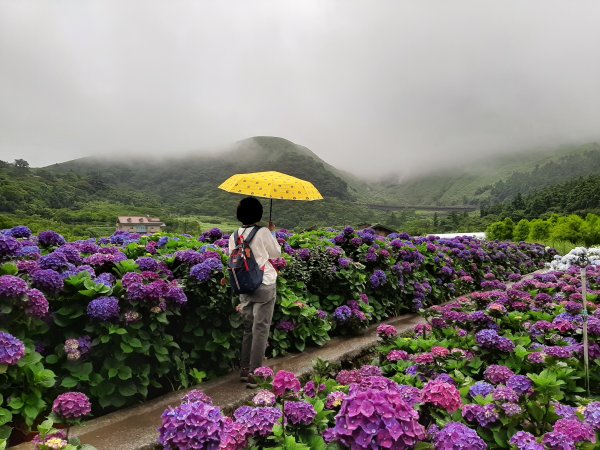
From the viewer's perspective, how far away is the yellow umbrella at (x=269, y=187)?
4.50 meters

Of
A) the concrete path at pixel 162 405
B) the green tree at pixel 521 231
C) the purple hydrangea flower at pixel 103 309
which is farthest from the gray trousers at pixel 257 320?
the green tree at pixel 521 231

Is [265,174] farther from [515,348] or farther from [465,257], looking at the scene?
[465,257]

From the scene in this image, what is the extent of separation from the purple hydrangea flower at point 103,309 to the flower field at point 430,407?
1.26 meters

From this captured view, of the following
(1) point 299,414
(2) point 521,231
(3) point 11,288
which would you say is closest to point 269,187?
(3) point 11,288

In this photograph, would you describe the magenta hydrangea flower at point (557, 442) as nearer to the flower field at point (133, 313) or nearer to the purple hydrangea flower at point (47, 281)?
the flower field at point (133, 313)

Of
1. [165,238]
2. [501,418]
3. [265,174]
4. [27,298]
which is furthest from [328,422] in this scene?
[165,238]

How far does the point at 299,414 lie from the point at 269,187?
290 cm

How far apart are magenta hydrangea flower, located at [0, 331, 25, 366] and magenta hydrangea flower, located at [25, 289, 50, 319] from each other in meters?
0.37

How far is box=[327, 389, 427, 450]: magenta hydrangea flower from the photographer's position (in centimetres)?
156

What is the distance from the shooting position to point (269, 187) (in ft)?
14.9

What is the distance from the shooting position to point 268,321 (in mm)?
4012

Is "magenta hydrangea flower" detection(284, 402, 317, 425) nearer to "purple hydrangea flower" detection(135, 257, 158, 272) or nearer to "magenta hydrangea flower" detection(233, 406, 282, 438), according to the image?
"magenta hydrangea flower" detection(233, 406, 282, 438)

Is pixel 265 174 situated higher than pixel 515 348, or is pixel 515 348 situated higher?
pixel 265 174

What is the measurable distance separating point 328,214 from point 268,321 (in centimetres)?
8447
